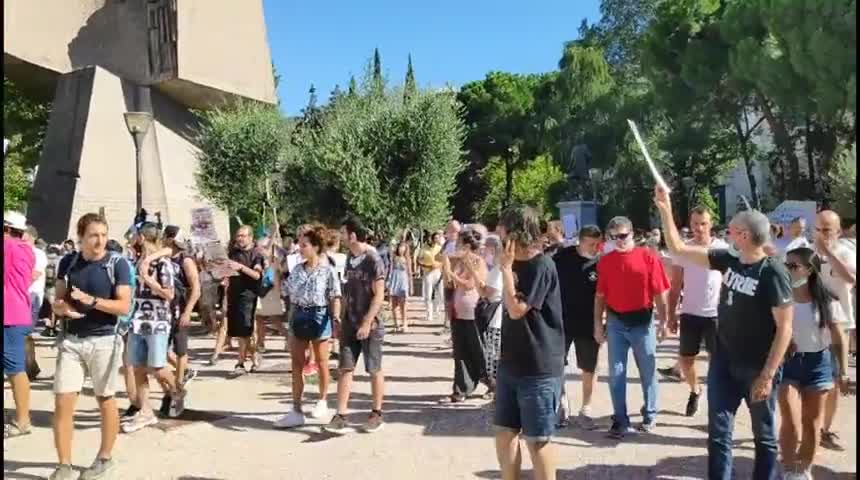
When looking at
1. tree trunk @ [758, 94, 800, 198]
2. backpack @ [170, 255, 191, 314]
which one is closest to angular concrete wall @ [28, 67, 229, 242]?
backpack @ [170, 255, 191, 314]

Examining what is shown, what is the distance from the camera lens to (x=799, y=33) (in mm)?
23406

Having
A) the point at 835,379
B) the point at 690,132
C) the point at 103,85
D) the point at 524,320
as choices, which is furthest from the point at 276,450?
the point at 690,132

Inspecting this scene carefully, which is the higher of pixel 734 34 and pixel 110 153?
pixel 734 34

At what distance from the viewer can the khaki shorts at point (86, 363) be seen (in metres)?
5.04

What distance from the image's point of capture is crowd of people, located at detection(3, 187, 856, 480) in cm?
418

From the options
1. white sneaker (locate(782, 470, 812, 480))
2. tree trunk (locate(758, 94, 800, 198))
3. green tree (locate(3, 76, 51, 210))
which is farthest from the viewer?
tree trunk (locate(758, 94, 800, 198))

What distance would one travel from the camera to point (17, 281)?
612 cm

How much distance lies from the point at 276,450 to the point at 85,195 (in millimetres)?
18473

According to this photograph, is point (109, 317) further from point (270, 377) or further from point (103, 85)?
point (103, 85)

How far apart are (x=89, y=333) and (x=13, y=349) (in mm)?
1484

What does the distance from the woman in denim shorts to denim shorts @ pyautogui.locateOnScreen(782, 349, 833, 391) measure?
138 inches

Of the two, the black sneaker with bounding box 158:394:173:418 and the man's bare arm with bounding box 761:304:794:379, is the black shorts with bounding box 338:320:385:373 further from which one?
the man's bare arm with bounding box 761:304:794:379

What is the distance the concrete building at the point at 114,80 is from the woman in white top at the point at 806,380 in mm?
20548

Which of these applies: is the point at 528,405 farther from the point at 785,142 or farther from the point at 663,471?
the point at 785,142
